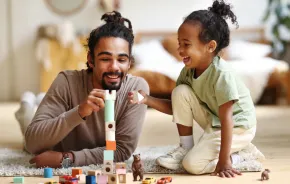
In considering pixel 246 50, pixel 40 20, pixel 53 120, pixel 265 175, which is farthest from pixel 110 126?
pixel 40 20

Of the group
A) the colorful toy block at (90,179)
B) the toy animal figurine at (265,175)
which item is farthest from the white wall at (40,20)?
the colorful toy block at (90,179)

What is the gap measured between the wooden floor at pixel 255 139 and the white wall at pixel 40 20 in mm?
919

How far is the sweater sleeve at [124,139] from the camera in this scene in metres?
2.27

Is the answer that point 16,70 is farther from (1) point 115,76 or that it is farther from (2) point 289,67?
(1) point 115,76

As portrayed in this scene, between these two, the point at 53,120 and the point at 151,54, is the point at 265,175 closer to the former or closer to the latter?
the point at 53,120

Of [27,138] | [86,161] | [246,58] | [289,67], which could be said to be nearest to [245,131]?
[86,161]

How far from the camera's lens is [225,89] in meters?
2.10

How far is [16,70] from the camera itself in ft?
19.8

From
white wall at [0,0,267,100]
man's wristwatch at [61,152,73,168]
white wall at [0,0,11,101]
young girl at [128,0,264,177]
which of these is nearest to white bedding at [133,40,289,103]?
white wall at [0,0,267,100]

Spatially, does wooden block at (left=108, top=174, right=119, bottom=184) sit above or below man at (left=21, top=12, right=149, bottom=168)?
below

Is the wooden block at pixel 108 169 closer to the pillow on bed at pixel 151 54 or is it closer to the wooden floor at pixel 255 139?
the wooden floor at pixel 255 139

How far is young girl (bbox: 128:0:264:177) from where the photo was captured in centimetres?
210

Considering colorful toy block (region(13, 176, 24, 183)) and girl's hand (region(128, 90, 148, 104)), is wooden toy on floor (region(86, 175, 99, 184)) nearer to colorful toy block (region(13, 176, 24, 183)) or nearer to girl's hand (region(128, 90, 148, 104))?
colorful toy block (region(13, 176, 24, 183))

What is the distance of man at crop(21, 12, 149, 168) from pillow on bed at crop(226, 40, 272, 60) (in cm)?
311
